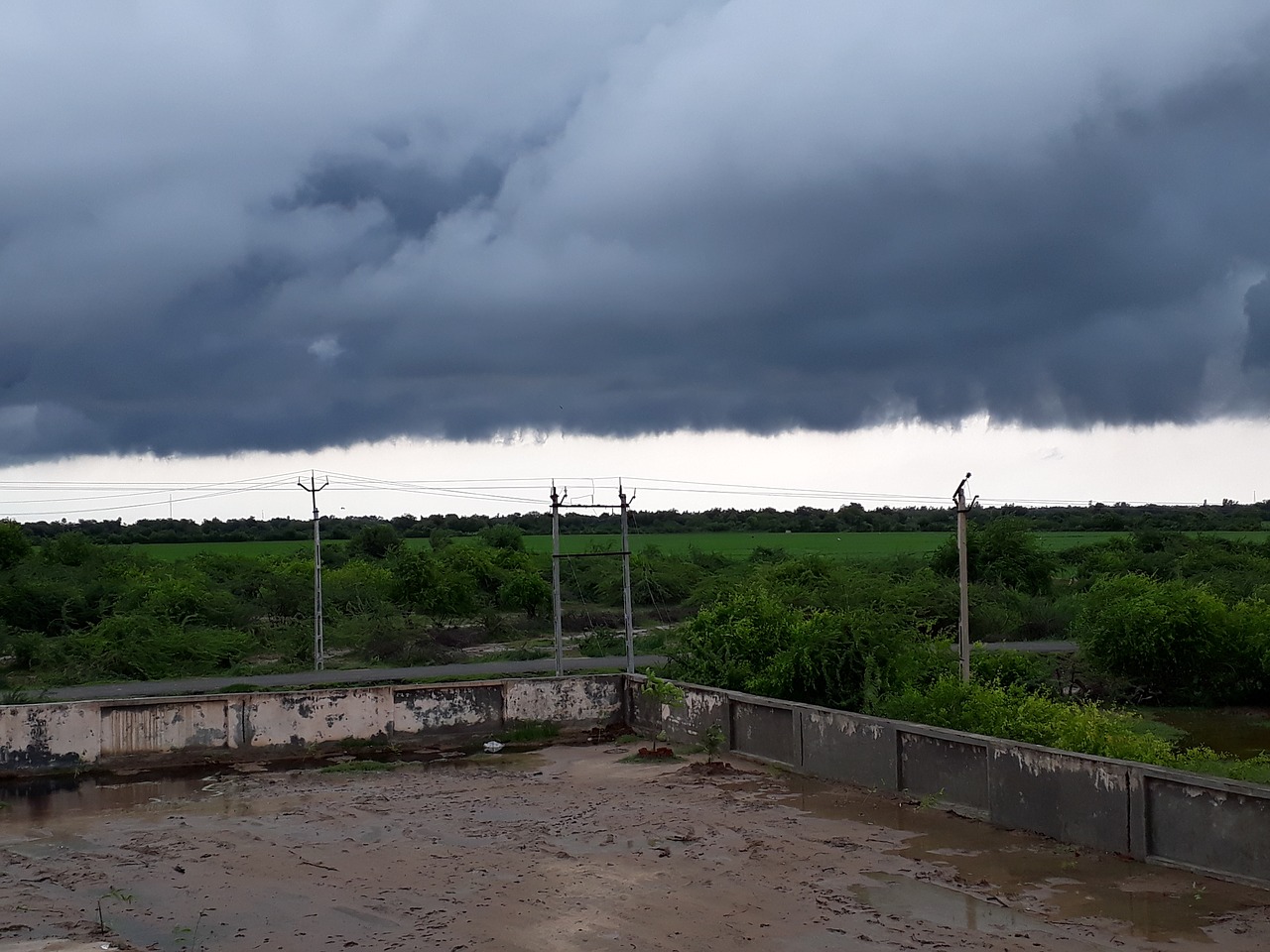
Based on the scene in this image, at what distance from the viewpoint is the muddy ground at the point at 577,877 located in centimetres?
1025

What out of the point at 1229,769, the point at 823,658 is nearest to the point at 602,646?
the point at 823,658

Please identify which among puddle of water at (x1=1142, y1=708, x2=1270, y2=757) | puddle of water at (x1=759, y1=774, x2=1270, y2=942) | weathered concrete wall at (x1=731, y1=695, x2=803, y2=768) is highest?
weathered concrete wall at (x1=731, y1=695, x2=803, y2=768)

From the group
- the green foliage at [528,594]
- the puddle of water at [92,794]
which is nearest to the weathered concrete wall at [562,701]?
the puddle of water at [92,794]

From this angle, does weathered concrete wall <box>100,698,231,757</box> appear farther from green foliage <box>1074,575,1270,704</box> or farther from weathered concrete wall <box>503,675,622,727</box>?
green foliage <box>1074,575,1270,704</box>

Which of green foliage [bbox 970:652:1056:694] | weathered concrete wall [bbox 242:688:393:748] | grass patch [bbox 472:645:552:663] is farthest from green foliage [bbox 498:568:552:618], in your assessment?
weathered concrete wall [bbox 242:688:393:748]

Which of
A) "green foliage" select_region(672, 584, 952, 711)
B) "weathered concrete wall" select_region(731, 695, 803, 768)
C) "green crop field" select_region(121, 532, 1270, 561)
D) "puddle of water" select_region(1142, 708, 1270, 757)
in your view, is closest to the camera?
"weathered concrete wall" select_region(731, 695, 803, 768)

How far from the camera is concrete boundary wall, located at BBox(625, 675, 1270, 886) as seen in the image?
37.7 feet

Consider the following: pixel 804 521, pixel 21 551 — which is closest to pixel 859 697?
pixel 21 551

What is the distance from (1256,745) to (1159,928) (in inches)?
658

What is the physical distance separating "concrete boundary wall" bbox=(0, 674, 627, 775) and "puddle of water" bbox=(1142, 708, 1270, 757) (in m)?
12.3

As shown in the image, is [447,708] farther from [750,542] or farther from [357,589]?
[750,542]

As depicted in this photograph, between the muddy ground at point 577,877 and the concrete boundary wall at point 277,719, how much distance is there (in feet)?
8.87

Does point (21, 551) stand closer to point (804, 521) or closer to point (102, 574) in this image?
point (102, 574)

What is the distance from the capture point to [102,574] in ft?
178
